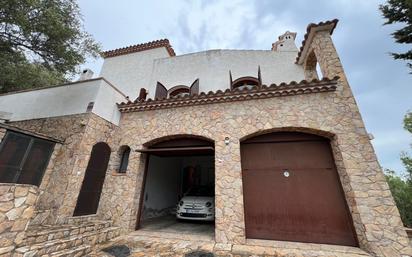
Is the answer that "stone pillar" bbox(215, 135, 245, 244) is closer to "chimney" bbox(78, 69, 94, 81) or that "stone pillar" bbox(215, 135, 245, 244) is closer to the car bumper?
the car bumper

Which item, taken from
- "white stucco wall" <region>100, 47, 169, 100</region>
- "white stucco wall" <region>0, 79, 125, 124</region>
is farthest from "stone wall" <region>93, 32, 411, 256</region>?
"white stucco wall" <region>100, 47, 169, 100</region>

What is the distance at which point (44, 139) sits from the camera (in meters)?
4.73

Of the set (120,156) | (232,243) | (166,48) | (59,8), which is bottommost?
(232,243)

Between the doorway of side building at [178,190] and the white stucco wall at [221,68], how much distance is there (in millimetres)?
3479

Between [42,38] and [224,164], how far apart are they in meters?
9.20

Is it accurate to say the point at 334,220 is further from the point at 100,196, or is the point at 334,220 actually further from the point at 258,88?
the point at 100,196

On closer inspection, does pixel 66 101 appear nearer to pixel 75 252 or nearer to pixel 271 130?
pixel 75 252

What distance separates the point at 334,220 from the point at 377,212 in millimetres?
897

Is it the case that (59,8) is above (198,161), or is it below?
above

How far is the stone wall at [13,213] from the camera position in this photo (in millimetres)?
2543

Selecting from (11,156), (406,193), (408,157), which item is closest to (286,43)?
(11,156)

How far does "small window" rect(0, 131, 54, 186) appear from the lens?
396 cm

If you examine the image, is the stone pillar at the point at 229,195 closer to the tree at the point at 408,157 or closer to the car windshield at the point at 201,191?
the car windshield at the point at 201,191

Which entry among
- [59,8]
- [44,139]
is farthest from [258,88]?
[59,8]
